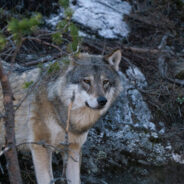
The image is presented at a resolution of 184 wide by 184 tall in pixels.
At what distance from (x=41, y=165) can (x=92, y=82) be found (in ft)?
4.23

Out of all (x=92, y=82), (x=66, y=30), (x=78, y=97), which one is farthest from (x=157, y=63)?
(x=66, y=30)

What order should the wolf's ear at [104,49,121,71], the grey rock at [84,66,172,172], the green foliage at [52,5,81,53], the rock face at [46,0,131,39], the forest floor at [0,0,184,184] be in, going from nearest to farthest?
the green foliage at [52,5,81,53] < the wolf's ear at [104,49,121,71] < the forest floor at [0,0,184,184] < the grey rock at [84,66,172,172] < the rock face at [46,0,131,39]

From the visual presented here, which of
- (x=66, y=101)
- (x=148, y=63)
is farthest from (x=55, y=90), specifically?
A: (x=148, y=63)

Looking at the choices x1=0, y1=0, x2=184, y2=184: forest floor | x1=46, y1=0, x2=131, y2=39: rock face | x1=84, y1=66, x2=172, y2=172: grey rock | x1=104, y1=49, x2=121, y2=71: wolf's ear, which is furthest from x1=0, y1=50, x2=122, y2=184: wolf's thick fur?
x1=46, y1=0, x2=131, y2=39: rock face

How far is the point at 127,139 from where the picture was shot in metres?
5.44

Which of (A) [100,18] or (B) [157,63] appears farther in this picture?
(A) [100,18]

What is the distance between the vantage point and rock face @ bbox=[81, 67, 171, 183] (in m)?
5.22

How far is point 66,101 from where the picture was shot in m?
4.02

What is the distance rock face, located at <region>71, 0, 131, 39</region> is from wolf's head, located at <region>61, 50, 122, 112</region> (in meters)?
2.46

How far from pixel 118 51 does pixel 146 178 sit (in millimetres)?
2211

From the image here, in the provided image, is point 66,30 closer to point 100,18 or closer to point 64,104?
point 64,104

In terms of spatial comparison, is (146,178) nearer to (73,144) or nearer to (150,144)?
(150,144)

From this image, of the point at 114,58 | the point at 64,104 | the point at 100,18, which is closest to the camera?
the point at 64,104

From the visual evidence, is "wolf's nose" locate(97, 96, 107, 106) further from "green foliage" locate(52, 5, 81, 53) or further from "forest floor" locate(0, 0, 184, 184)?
"forest floor" locate(0, 0, 184, 184)
